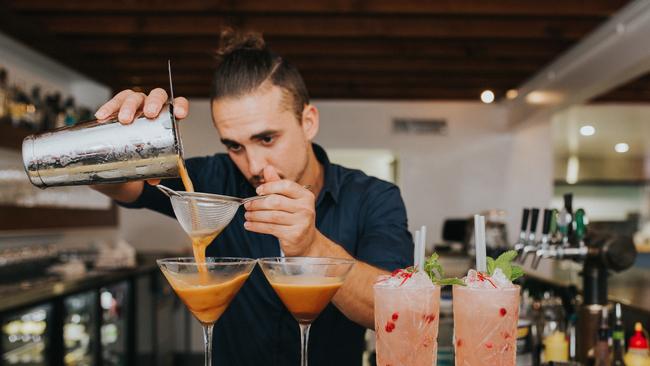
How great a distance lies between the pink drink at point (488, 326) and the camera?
1.04 metres

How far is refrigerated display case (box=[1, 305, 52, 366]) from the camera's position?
3244 millimetres

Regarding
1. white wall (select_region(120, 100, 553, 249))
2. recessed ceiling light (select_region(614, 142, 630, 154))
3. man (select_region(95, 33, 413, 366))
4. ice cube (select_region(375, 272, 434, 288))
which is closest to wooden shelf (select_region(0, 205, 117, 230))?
white wall (select_region(120, 100, 553, 249))

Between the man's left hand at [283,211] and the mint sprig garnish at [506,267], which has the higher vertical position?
the man's left hand at [283,211]

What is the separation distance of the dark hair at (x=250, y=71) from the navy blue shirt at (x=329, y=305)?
0.27 m

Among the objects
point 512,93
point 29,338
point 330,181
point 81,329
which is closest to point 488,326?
point 330,181

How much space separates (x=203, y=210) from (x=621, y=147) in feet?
22.6

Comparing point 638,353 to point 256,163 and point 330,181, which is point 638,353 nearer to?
point 330,181

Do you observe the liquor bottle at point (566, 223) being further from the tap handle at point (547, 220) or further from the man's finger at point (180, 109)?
the man's finger at point (180, 109)

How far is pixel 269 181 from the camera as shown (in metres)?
1.46

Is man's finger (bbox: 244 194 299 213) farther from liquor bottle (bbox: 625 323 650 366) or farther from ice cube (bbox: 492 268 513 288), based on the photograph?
liquor bottle (bbox: 625 323 650 366)

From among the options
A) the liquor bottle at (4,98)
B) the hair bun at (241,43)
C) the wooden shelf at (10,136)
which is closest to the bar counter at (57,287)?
the wooden shelf at (10,136)

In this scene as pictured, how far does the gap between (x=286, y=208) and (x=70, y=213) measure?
172 inches

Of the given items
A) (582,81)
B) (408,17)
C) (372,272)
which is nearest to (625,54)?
(582,81)

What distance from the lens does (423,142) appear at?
727 cm
